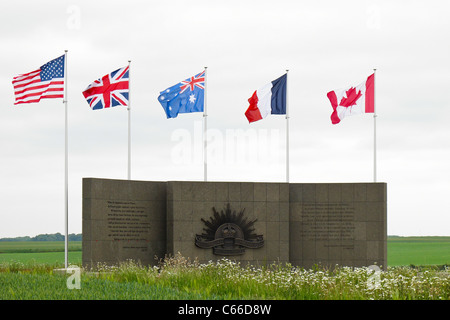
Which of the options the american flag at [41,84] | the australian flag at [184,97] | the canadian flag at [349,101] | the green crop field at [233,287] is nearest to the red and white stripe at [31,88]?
the american flag at [41,84]

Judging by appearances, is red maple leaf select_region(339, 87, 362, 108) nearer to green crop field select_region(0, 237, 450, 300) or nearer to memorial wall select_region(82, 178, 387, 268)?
memorial wall select_region(82, 178, 387, 268)

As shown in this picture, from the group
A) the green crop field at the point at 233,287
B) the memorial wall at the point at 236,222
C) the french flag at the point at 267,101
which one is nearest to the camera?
the green crop field at the point at 233,287

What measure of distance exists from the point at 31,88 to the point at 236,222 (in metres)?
9.47

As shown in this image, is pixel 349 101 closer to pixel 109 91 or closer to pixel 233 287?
pixel 109 91

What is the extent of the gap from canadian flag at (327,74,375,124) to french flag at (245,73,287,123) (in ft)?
6.76

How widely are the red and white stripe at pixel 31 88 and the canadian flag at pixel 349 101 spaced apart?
1105 centimetres

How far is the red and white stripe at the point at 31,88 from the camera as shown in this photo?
2469 centimetres

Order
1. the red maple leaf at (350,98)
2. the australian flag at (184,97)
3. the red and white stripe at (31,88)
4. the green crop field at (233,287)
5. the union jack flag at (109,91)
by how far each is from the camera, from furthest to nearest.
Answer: the red maple leaf at (350,98) → the australian flag at (184,97) → the union jack flag at (109,91) → the red and white stripe at (31,88) → the green crop field at (233,287)

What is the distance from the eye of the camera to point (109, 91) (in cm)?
2644

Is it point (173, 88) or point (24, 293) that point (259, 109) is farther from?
point (24, 293)

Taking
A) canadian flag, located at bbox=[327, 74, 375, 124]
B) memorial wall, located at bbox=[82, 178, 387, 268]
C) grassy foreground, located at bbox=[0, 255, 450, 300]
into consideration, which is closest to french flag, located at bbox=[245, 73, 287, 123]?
canadian flag, located at bbox=[327, 74, 375, 124]

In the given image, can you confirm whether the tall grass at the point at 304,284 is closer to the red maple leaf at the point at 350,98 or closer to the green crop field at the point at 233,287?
the green crop field at the point at 233,287

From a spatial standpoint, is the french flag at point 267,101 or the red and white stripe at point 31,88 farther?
the french flag at point 267,101
